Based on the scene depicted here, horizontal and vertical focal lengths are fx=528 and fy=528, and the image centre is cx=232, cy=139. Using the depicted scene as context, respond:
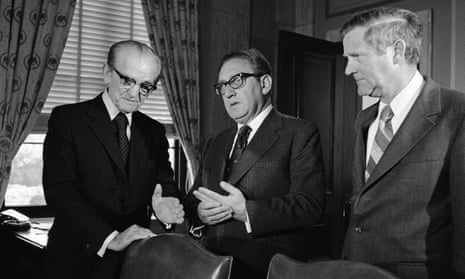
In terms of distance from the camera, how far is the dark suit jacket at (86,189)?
192cm

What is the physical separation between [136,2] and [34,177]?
170cm

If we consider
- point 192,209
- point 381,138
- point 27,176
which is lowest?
point 27,176

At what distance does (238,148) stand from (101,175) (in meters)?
0.58

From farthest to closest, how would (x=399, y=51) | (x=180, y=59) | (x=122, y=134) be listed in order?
(x=180, y=59)
(x=122, y=134)
(x=399, y=51)

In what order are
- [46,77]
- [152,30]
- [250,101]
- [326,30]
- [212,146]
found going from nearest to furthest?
[250,101] < [212,146] < [46,77] < [152,30] < [326,30]

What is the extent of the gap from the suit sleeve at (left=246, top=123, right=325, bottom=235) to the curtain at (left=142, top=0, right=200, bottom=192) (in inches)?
104

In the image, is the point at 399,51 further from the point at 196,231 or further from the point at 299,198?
the point at 196,231

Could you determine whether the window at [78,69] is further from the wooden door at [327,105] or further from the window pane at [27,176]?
the wooden door at [327,105]

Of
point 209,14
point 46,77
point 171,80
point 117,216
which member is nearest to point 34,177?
point 46,77

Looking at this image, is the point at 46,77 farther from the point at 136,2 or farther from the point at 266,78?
the point at 266,78

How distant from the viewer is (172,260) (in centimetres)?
153

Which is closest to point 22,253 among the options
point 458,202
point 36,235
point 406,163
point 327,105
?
point 36,235

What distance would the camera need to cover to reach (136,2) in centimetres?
457

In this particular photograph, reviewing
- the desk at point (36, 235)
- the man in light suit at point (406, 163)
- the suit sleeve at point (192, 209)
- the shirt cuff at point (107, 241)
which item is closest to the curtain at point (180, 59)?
the desk at point (36, 235)
